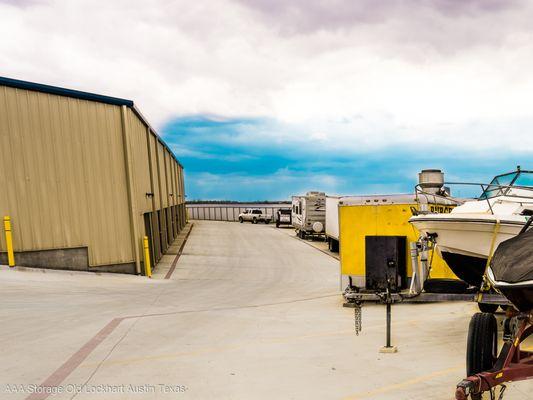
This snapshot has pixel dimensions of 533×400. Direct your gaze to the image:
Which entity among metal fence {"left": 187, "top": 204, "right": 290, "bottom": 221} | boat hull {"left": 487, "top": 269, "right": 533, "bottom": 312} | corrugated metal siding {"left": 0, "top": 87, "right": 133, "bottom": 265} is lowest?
metal fence {"left": 187, "top": 204, "right": 290, "bottom": 221}

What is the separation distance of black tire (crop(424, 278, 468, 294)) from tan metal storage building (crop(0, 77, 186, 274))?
36.9ft

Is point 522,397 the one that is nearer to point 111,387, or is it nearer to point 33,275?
point 111,387

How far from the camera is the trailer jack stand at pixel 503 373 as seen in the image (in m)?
4.07

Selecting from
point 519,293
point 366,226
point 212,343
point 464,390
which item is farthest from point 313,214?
point 464,390

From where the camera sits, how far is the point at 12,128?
43.9ft

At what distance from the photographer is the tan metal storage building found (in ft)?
44.0

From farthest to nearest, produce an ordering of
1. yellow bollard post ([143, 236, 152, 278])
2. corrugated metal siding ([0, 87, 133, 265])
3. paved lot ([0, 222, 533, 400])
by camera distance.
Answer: yellow bollard post ([143, 236, 152, 278]), corrugated metal siding ([0, 87, 133, 265]), paved lot ([0, 222, 533, 400])

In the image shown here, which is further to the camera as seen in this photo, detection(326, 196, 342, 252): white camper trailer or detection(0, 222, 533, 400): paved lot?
detection(326, 196, 342, 252): white camper trailer

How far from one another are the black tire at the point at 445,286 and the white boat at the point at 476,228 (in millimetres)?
998

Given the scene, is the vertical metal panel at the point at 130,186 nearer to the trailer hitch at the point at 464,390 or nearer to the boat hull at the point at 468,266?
the boat hull at the point at 468,266

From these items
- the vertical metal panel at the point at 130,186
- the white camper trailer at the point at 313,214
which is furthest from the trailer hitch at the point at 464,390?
the white camper trailer at the point at 313,214

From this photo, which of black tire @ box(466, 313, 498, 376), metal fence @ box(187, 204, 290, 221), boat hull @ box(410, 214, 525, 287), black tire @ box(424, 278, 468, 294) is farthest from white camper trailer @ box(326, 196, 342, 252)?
metal fence @ box(187, 204, 290, 221)

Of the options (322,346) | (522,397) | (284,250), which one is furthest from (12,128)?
(284,250)

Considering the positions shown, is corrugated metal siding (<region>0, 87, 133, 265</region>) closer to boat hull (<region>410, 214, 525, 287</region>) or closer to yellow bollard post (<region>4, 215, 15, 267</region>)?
yellow bollard post (<region>4, 215, 15, 267</region>)
